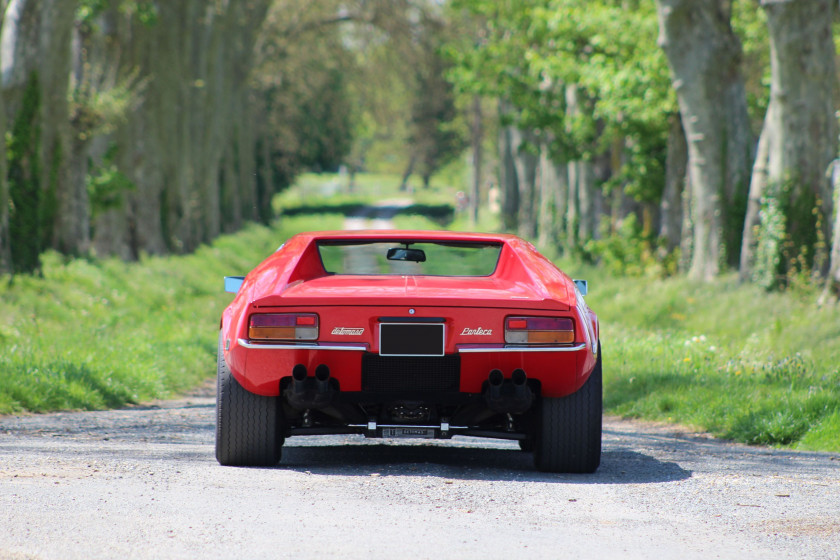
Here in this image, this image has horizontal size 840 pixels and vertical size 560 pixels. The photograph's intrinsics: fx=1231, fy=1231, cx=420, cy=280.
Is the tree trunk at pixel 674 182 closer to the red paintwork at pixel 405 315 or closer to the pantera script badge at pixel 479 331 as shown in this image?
the red paintwork at pixel 405 315

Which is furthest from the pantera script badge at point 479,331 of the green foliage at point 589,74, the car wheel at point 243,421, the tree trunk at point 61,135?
the green foliage at point 589,74

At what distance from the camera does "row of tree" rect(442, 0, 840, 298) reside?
48.7 ft

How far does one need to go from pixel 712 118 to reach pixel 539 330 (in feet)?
40.8

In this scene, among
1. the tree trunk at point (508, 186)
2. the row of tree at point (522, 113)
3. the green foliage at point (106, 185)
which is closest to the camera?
the row of tree at point (522, 113)

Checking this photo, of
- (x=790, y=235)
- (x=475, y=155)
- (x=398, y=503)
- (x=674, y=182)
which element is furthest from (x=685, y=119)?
(x=475, y=155)

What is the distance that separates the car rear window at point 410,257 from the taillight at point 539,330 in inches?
44.9

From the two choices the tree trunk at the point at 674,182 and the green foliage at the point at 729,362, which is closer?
the green foliage at the point at 729,362

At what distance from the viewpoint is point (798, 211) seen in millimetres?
14922

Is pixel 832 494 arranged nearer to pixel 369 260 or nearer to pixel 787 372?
pixel 369 260

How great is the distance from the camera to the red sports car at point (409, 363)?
19.5ft

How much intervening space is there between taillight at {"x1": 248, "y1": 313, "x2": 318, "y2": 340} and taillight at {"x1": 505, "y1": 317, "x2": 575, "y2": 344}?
947 mm

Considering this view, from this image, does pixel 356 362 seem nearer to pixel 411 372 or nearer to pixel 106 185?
pixel 411 372

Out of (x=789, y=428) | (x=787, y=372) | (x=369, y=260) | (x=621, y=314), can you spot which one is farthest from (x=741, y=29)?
(x=369, y=260)

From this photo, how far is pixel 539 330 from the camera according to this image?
235 inches
